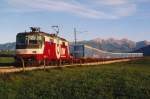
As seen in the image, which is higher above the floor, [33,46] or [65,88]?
[33,46]

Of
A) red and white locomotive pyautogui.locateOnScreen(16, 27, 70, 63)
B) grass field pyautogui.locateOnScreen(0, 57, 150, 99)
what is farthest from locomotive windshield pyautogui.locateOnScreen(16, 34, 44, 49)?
grass field pyautogui.locateOnScreen(0, 57, 150, 99)

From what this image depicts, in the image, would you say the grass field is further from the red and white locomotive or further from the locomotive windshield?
the locomotive windshield

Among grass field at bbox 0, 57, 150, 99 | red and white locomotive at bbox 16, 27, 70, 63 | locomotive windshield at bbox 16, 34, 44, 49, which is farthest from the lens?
locomotive windshield at bbox 16, 34, 44, 49

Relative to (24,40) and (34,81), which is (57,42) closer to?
(24,40)

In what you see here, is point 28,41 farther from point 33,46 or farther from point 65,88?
point 65,88

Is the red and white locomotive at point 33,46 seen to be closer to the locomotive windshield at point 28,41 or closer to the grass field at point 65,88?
the locomotive windshield at point 28,41

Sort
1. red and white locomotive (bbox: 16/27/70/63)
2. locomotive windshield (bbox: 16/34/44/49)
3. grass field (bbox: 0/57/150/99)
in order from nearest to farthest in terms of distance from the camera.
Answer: grass field (bbox: 0/57/150/99) < red and white locomotive (bbox: 16/27/70/63) < locomotive windshield (bbox: 16/34/44/49)

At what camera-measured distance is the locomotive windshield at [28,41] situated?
133ft

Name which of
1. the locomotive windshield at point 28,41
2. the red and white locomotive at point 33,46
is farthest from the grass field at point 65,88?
the locomotive windshield at point 28,41

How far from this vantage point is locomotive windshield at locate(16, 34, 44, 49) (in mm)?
40438

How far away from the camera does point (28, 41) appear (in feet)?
134

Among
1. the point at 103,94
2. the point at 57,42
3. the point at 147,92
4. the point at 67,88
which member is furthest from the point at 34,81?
the point at 57,42

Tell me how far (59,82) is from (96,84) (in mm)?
2870

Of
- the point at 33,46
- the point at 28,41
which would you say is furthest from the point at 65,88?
the point at 28,41
